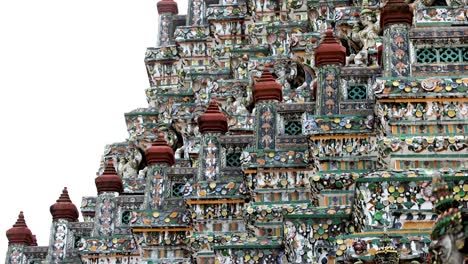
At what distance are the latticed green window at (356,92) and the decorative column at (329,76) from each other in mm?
253

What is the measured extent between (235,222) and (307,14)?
897cm

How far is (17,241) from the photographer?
34031 millimetres

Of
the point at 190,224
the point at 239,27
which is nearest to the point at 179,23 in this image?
the point at 239,27

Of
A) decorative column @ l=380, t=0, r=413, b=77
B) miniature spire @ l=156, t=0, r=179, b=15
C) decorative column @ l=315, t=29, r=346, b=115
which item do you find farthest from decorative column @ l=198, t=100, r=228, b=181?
miniature spire @ l=156, t=0, r=179, b=15

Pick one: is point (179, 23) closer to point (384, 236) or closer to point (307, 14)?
point (307, 14)

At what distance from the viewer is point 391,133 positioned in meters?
19.2

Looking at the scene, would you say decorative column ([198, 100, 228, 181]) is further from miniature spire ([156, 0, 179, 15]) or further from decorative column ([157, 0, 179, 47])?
miniature spire ([156, 0, 179, 15])

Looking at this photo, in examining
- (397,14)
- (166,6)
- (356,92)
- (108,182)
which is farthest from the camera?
(166,6)

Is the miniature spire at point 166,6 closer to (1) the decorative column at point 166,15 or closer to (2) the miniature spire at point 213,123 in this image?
(1) the decorative column at point 166,15

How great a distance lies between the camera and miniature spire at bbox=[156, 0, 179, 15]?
40.0 m

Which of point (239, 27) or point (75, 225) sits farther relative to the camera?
point (239, 27)

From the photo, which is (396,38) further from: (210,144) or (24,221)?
(24,221)

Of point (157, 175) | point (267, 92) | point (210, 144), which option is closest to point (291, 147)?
point (267, 92)

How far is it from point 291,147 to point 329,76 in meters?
2.29
